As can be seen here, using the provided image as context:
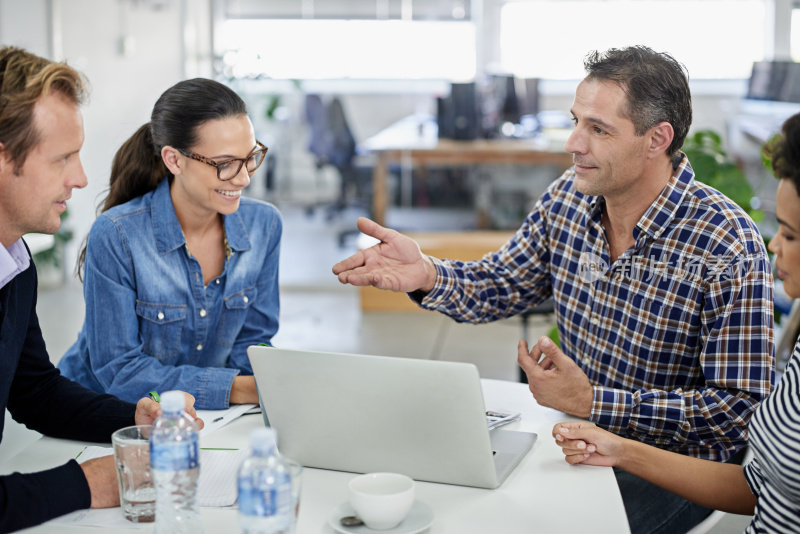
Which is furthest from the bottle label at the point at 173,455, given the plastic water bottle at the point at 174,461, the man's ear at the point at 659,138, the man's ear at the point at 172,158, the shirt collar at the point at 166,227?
the man's ear at the point at 659,138

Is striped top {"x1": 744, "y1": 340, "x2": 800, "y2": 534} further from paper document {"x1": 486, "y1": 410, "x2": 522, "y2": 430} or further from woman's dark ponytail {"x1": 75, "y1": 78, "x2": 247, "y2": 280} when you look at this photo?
woman's dark ponytail {"x1": 75, "y1": 78, "x2": 247, "y2": 280}

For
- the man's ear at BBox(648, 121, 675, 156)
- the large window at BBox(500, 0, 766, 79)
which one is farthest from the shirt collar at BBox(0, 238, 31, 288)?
the large window at BBox(500, 0, 766, 79)

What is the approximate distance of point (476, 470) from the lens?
1.36 meters

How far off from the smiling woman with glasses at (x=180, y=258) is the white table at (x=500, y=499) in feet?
1.12

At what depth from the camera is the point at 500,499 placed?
1.34m

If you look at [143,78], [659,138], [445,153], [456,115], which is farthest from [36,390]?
[143,78]

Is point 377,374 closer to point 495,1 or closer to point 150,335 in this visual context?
point 150,335

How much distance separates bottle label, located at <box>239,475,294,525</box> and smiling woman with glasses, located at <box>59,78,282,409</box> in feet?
2.64

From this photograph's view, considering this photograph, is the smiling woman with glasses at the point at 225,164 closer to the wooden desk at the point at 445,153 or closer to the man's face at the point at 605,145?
the man's face at the point at 605,145

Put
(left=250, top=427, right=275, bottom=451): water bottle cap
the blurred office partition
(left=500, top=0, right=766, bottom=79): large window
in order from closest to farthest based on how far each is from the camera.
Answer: (left=250, top=427, right=275, bottom=451): water bottle cap, the blurred office partition, (left=500, top=0, right=766, bottom=79): large window

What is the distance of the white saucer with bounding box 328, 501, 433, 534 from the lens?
3.96 ft

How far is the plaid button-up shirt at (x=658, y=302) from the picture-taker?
5.66 feet

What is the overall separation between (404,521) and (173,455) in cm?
35

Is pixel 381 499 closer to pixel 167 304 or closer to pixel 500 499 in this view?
pixel 500 499
